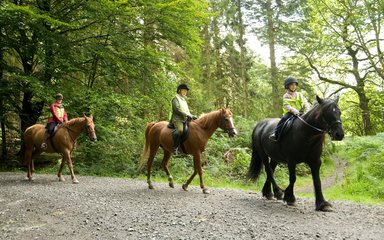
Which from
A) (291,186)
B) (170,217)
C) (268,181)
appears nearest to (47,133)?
(170,217)

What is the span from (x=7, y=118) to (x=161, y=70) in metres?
7.00

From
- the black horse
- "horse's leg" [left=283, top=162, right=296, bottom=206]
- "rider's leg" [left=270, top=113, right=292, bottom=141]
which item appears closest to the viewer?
the black horse

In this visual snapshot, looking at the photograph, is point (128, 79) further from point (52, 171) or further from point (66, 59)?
point (52, 171)

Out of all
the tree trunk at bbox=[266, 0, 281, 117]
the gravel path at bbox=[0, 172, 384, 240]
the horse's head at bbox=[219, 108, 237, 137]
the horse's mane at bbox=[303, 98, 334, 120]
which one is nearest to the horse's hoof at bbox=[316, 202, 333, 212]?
the gravel path at bbox=[0, 172, 384, 240]

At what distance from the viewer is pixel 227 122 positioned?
747 cm

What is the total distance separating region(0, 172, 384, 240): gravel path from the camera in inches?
185

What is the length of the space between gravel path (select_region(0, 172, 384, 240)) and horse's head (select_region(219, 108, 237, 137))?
1.54 metres

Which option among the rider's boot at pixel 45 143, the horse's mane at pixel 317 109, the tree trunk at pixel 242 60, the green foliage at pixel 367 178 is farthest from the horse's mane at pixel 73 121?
the tree trunk at pixel 242 60

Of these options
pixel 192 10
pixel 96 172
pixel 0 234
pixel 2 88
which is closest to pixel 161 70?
pixel 192 10

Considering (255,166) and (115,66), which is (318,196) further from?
(115,66)

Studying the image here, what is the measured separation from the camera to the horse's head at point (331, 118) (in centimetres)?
539

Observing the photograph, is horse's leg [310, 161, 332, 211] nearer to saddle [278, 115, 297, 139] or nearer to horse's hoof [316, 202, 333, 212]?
horse's hoof [316, 202, 333, 212]

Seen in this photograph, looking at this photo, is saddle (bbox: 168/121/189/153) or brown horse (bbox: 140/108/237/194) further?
saddle (bbox: 168/121/189/153)

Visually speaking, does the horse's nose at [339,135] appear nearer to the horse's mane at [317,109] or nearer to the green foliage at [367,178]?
the horse's mane at [317,109]
